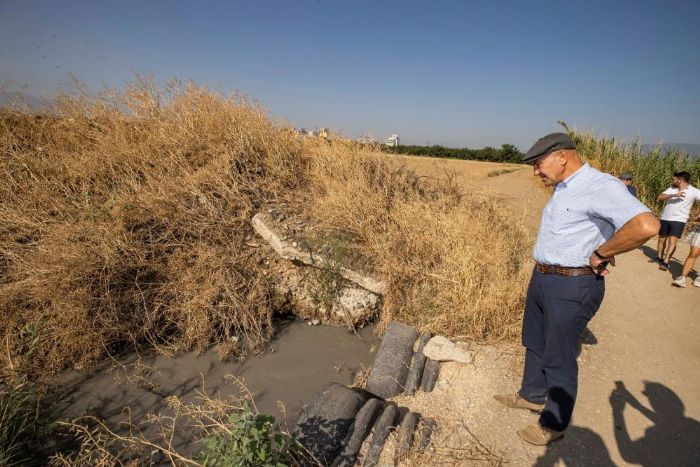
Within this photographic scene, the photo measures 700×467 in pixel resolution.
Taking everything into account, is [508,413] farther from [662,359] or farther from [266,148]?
[266,148]

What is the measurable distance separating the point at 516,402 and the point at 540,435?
33 centimetres

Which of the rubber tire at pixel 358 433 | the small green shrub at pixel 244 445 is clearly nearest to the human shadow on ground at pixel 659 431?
the rubber tire at pixel 358 433

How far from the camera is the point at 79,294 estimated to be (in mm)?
3760

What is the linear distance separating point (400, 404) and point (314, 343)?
1628 mm

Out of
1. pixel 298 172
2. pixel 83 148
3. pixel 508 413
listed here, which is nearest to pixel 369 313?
pixel 508 413

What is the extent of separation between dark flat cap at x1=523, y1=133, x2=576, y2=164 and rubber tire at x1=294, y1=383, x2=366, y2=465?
91.8 inches

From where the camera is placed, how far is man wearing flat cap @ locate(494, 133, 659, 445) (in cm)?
180

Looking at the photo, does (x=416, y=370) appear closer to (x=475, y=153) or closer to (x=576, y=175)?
(x=576, y=175)

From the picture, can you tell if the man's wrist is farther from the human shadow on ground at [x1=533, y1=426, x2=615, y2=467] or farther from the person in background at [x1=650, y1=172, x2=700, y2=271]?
the person in background at [x1=650, y1=172, x2=700, y2=271]

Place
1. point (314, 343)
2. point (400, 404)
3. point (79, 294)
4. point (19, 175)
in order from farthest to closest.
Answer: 1. point (19, 175)
2. point (314, 343)
3. point (79, 294)
4. point (400, 404)

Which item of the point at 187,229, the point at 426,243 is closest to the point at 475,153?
the point at 426,243

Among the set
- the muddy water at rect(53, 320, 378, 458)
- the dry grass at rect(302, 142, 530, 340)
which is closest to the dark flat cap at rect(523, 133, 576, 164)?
the dry grass at rect(302, 142, 530, 340)

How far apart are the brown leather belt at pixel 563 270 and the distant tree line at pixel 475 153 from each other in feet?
57.1

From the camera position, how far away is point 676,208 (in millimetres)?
5340
